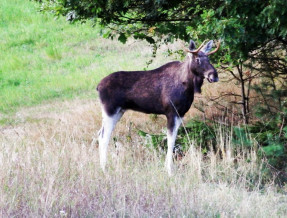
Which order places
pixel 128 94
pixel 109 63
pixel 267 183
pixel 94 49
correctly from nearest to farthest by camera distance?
pixel 267 183, pixel 128 94, pixel 109 63, pixel 94 49

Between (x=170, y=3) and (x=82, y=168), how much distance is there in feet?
12.8

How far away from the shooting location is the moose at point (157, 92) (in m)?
9.04

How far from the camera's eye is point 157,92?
9.33 metres

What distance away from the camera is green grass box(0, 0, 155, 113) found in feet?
58.5

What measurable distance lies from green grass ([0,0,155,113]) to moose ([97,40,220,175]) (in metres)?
7.20

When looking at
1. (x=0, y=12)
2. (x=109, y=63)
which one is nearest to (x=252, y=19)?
(x=109, y=63)

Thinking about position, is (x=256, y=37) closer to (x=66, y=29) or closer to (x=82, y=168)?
(x=82, y=168)

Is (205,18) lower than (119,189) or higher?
higher

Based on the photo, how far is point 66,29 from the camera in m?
25.9

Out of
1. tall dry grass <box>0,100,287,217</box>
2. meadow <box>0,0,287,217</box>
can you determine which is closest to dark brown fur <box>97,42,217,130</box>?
meadow <box>0,0,287,217</box>

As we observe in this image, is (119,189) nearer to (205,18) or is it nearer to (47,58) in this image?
(205,18)

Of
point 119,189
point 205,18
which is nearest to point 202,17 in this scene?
point 205,18

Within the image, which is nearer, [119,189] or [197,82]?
[119,189]

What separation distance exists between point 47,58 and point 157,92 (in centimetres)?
1369
